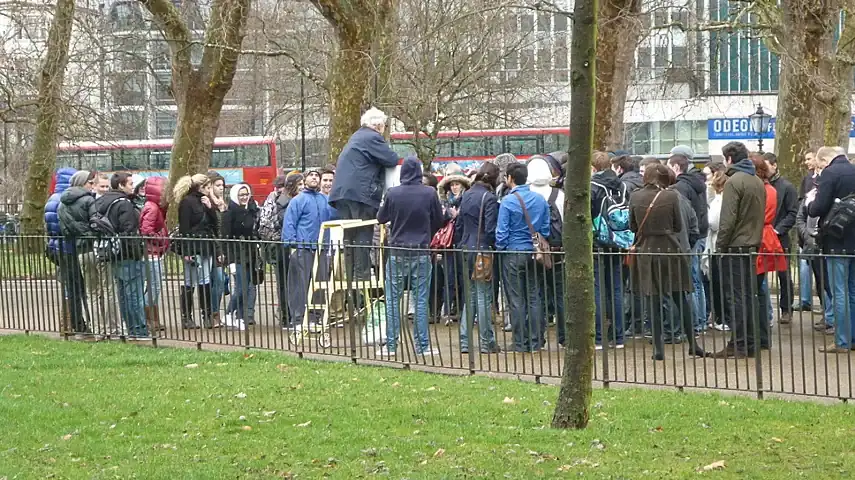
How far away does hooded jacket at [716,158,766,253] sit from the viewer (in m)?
11.8

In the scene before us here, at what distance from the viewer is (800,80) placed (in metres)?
21.8

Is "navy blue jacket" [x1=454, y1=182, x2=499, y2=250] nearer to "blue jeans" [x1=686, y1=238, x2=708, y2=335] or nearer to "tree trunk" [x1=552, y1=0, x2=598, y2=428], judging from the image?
"blue jeans" [x1=686, y1=238, x2=708, y2=335]

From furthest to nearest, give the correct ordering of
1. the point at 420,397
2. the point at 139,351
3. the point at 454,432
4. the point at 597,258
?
the point at 139,351
the point at 597,258
the point at 420,397
the point at 454,432

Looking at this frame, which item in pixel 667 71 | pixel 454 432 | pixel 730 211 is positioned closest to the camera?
pixel 454 432

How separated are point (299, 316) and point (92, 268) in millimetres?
2504

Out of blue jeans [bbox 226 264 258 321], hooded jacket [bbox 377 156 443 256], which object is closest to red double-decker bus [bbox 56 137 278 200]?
blue jeans [bbox 226 264 258 321]

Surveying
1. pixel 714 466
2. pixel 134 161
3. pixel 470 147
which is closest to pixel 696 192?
pixel 714 466

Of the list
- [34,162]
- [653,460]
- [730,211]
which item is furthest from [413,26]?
[653,460]

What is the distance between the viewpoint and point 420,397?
382 inches

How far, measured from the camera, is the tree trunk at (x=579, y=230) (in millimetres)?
7773

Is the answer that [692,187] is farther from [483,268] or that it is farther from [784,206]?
[483,268]

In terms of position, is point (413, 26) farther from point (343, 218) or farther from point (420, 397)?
point (420, 397)

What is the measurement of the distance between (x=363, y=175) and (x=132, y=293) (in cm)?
271

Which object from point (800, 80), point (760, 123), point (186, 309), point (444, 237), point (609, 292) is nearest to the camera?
point (609, 292)
